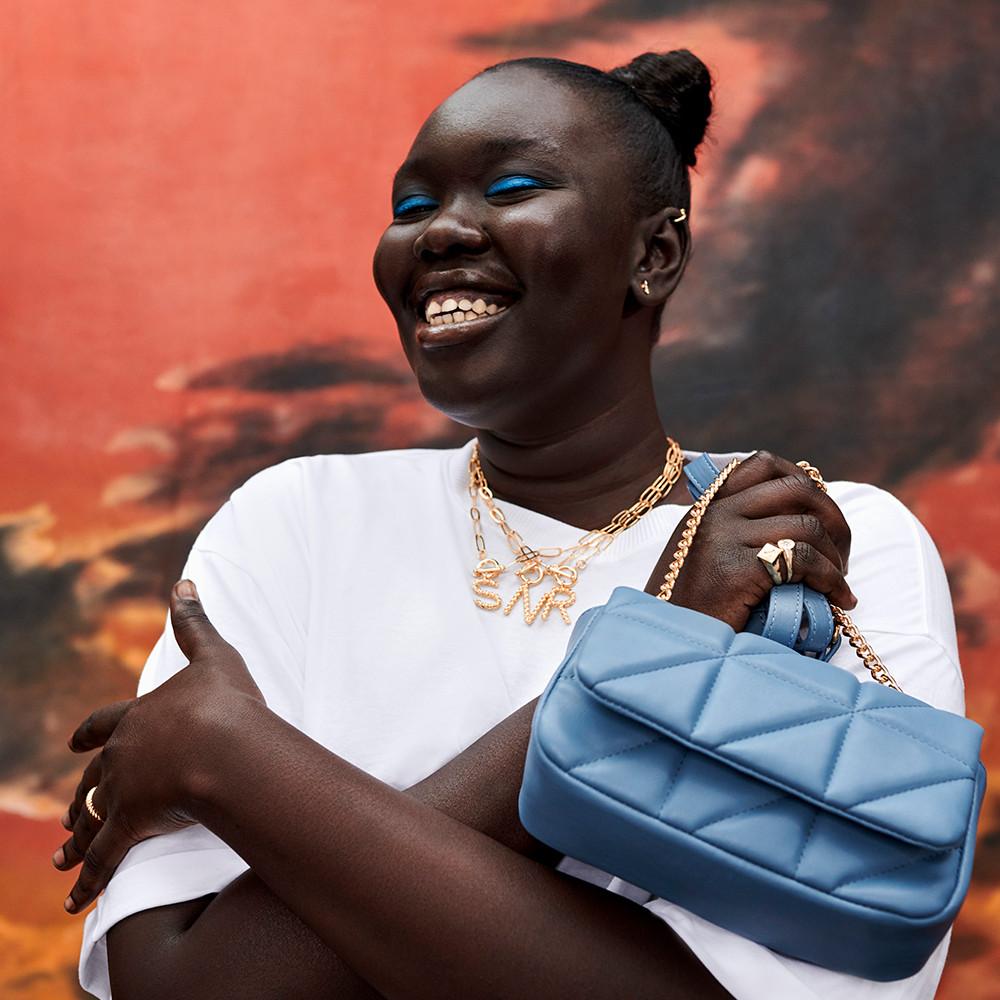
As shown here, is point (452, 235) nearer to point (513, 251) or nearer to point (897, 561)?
point (513, 251)

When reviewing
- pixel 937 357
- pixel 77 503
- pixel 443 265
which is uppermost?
pixel 443 265

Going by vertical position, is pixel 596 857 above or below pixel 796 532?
below

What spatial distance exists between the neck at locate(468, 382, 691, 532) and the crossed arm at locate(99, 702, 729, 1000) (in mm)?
444

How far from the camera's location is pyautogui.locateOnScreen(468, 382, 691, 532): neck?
1.57 meters

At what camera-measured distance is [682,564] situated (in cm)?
124

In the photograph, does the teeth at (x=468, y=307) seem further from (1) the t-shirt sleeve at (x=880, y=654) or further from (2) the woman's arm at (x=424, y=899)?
(2) the woman's arm at (x=424, y=899)

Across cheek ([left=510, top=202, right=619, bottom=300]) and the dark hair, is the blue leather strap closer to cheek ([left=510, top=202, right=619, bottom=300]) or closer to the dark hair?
cheek ([left=510, top=202, right=619, bottom=300])

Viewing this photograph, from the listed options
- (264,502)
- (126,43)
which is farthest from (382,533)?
(126,43)

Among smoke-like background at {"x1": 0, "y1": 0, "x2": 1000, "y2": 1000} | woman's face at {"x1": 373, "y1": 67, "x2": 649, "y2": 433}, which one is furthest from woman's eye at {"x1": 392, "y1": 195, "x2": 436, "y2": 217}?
smoke-like background at {"x1": 0, "y1": 0, "x2": 1000, "y2": 1000}

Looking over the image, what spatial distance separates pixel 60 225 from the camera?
8.43ft

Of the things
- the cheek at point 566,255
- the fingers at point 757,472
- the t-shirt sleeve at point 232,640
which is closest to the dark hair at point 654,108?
the cheek at point 566,255

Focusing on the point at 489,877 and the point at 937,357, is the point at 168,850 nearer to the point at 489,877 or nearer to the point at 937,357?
the point at 489,877

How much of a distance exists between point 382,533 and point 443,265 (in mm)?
302

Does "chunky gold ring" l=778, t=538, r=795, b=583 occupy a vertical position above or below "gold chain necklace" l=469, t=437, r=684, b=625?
above
